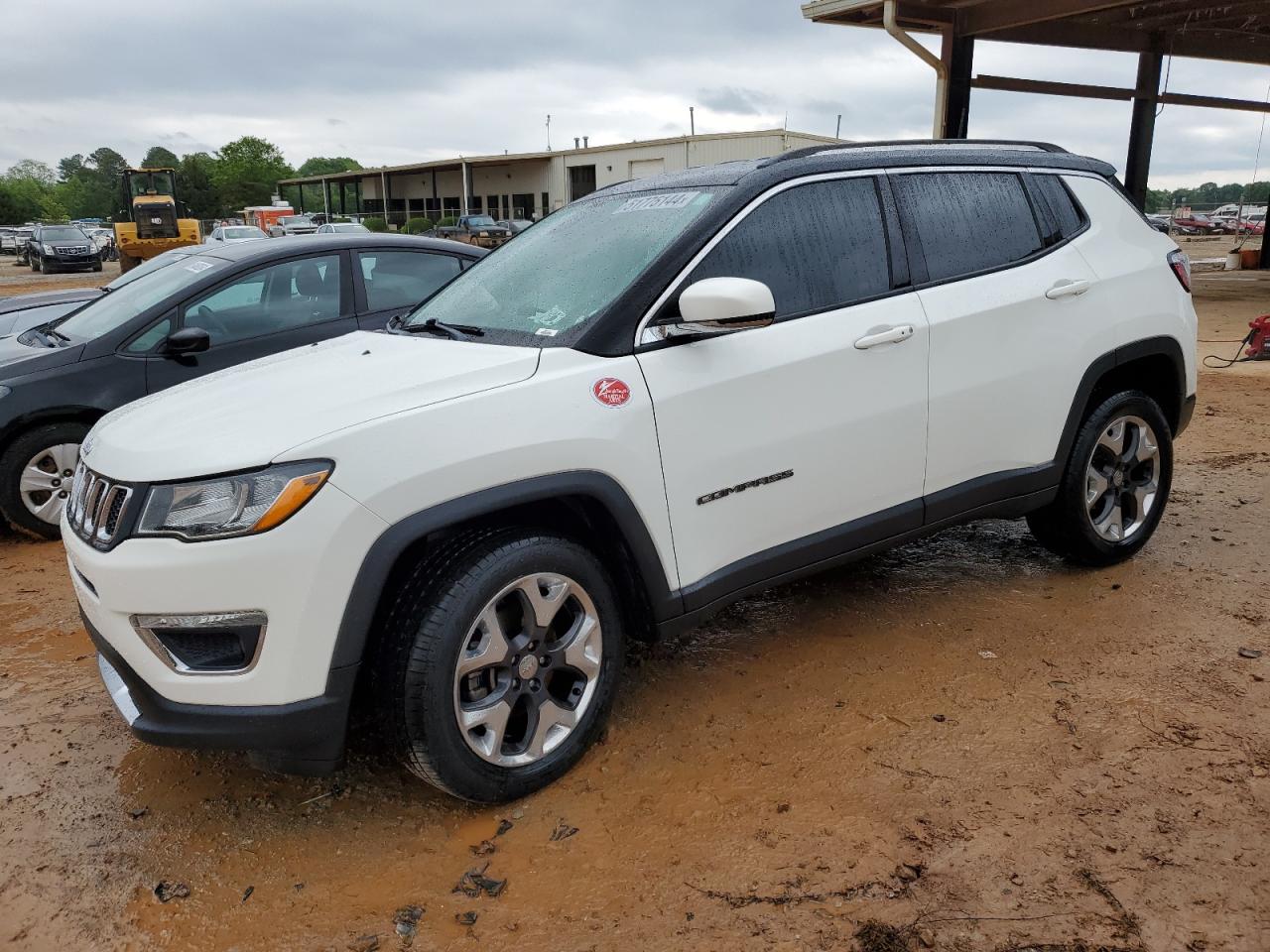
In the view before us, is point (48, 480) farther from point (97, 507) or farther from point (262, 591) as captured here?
point (262, 591)

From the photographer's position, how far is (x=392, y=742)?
260 cm

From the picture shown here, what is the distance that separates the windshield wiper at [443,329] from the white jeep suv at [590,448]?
0.02 meters

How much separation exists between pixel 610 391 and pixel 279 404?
36.2 inches

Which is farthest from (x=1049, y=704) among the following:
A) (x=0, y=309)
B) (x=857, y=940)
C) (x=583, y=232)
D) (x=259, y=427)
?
(x=0, y=309)

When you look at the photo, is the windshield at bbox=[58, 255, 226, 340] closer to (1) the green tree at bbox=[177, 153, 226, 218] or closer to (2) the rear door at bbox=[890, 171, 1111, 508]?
(2) the rear door at bbox=[890, 171, 1111, 508]

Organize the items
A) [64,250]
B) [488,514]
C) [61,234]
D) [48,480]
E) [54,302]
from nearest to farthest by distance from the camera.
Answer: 1. [488,514]
2. [48,480]
3. [54,302]
4. [64,250]
5. [61,234]

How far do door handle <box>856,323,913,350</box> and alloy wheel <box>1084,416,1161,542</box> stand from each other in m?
1.30

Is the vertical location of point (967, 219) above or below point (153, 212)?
below

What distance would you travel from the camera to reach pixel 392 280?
5961mm

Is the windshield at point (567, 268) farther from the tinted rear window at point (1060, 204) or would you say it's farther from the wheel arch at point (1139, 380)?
the wheel arch at point (1139, 380)

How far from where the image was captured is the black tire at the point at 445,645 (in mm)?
2492

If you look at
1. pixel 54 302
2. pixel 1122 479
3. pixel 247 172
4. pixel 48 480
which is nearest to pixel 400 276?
pixel 48 480

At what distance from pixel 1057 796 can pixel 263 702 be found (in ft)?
7.14

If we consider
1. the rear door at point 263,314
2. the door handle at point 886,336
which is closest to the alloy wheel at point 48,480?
the rear door at point 263,314
